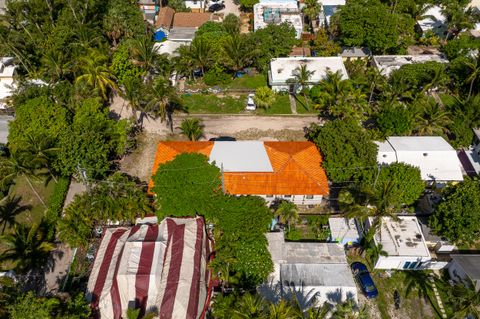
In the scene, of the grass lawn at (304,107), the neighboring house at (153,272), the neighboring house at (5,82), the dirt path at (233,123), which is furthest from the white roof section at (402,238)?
the neighboring house at (5,82)

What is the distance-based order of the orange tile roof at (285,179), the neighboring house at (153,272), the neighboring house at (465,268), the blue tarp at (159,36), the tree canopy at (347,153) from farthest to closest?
the blue tarp at (159,36) < the orange tile roof at (285,179) < the tree canopy at (347,153) < the neighboring house at (465,268) < the neighboring house at (153,272)

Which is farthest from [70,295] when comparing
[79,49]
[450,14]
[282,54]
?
[450,14]

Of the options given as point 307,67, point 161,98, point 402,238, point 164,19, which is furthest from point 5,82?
point 402,238

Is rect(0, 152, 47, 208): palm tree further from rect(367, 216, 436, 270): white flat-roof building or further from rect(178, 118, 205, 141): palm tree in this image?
rect(367, 216, 436, 270): white flat-roof building

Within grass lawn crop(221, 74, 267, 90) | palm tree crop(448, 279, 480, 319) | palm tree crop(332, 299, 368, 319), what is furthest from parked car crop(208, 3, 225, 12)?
palm tree crop(448, 279, 480, 319)

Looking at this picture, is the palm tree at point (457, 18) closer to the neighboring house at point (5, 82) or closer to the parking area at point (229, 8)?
the parking area at point (229, 8)

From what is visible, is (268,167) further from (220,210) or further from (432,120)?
(432,120)
